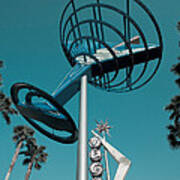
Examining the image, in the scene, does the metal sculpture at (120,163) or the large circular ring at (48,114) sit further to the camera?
the metal sculpture at (120,163)

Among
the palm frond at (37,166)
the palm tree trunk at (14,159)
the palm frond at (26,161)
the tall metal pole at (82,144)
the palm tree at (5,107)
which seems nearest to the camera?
the tall metal pole at (82,144)

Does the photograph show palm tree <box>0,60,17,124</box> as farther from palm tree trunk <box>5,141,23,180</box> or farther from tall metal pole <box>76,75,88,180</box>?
tall metal pole <box>76,75,88,180</box>

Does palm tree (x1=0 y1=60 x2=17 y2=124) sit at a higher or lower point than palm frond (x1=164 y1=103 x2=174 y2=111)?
higher

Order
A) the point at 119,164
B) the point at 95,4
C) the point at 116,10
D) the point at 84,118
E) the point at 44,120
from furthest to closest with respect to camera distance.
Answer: the point at 119,164 → the point at 44,120 → the point at 95,4 → the point at 116,10 → the point at 84,118

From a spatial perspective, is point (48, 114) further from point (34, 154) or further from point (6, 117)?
point (34, 154)

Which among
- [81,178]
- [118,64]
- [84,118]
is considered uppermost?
[118,64]

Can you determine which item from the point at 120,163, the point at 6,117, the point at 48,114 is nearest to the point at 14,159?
the point at 6,117

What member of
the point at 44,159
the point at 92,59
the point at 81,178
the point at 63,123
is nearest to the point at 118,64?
the point at 92,59

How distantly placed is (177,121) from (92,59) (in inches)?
274

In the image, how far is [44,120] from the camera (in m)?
10.5

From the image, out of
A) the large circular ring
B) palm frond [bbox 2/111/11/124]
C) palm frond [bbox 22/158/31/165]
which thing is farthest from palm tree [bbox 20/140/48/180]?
the large circular ring

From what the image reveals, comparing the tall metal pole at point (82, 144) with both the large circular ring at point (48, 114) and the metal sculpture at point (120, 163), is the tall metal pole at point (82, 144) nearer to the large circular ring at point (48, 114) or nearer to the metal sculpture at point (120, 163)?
the large circular ring at point (48, 114)

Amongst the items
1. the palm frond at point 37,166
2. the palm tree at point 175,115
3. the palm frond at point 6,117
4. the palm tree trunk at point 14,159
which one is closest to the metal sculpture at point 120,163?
the palm tree at point 175,115

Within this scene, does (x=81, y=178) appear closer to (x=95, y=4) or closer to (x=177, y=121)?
(x=95, y=4)
